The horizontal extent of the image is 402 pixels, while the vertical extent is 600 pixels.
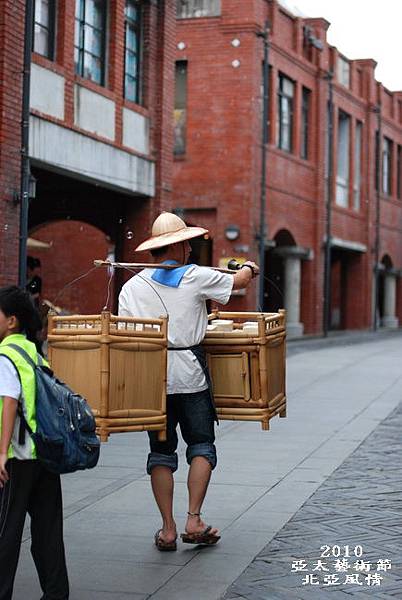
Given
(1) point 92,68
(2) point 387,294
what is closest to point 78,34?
(1) point 92,68

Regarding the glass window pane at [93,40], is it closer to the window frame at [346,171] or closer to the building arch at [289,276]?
the building arch at [289,276]

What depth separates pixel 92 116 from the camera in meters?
17.0

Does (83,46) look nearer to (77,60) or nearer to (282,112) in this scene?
(77,60)

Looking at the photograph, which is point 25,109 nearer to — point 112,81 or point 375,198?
point 112,81

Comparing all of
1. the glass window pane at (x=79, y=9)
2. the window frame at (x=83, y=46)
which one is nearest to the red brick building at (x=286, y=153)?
the window frame at (x=83, y=46)

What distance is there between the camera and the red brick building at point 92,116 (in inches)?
572

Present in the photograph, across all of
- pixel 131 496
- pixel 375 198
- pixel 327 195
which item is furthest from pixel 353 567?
pixel 375 198

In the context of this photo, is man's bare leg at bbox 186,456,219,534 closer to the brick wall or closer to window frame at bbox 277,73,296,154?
the brick wall

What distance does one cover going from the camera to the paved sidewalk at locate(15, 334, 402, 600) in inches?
221

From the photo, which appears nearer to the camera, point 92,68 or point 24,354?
point 24,354

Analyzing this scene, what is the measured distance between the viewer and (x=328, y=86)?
1332 inches

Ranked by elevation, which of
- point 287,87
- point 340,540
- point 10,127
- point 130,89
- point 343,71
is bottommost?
point 340,540

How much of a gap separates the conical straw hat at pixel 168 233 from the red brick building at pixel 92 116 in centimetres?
831

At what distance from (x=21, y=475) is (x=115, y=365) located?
3.01 feet
